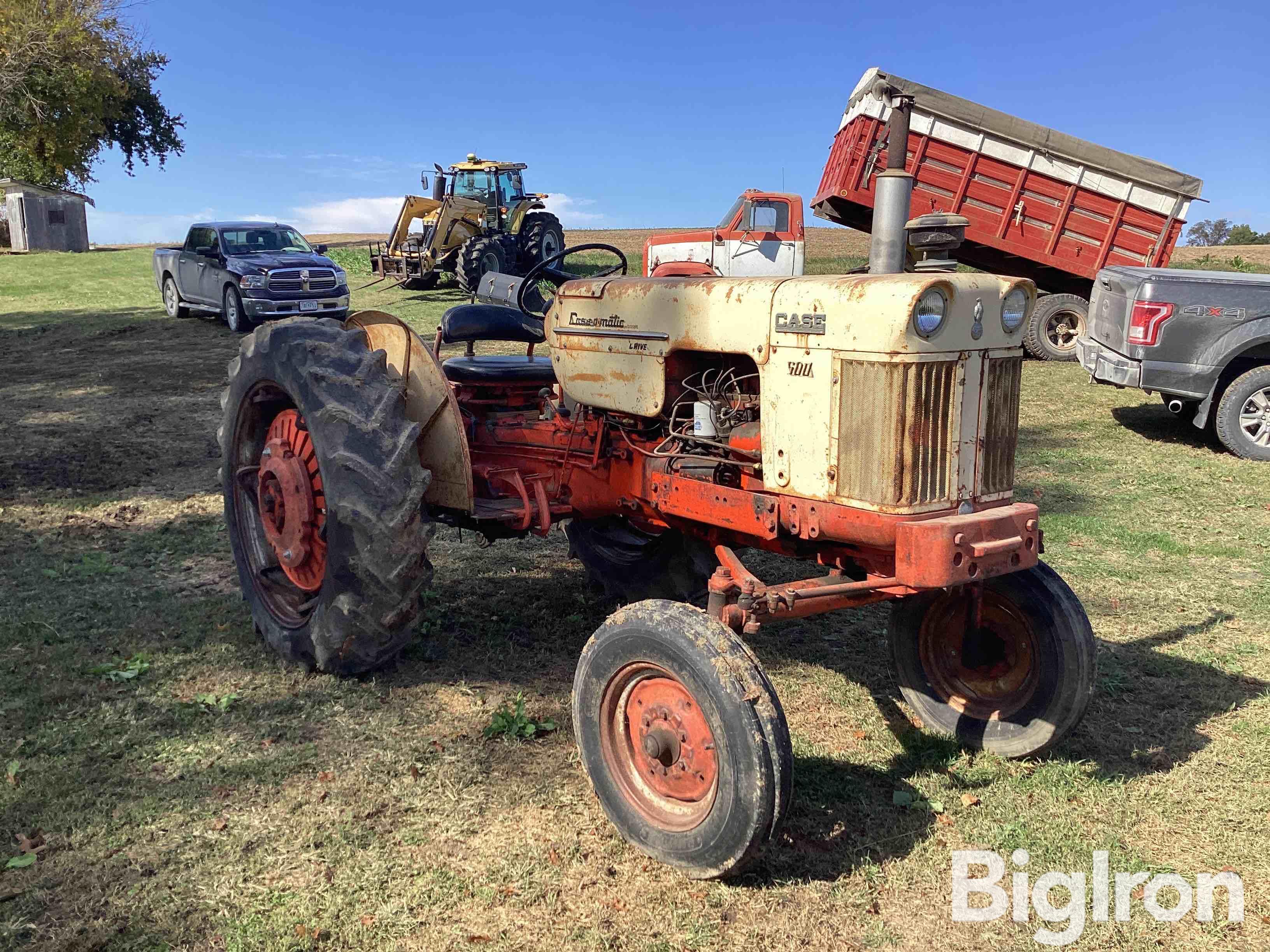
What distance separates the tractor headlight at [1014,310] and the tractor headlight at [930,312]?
262 mm

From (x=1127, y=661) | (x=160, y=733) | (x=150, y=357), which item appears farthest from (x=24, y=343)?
(x=1127, y=661)

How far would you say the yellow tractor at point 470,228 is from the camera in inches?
760

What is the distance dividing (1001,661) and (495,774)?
1827 mm

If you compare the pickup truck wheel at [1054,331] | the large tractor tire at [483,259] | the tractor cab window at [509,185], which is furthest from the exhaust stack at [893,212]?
the tractor cab window at [509,185]

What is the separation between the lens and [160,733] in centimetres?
358

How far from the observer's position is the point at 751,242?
45.9ft

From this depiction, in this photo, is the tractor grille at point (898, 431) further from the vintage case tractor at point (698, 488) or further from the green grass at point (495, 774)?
the green grass at point (495, 774)

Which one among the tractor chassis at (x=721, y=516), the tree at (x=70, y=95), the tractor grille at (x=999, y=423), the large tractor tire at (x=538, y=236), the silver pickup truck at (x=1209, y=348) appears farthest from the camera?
the tree at (x=70, y=95)

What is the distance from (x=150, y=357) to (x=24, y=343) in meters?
2.82

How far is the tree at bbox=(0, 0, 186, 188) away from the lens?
101 feet

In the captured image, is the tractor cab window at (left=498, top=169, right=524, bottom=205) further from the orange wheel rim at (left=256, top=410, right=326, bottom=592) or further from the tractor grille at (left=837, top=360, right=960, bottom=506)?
the tractor grille at (left=837, top=360, right=960, bottom=506)

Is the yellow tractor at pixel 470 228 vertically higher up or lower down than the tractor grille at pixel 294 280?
higher up

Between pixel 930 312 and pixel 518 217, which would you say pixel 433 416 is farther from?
pixel 518 217

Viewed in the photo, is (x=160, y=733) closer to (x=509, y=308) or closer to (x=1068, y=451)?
(x=509, y=308)
